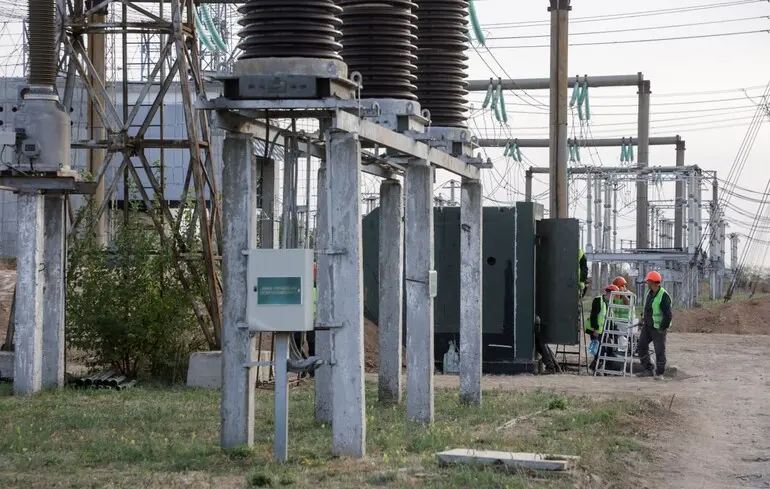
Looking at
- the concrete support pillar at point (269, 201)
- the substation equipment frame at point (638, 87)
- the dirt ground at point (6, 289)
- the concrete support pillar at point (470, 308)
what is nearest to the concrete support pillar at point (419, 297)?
the concrete support pillar at point (470, 308)

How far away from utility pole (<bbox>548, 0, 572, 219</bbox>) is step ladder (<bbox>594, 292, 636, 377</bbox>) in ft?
14.5

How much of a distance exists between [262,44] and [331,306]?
2423 millimetres

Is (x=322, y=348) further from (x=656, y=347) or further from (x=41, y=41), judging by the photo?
(x=656, y=347)

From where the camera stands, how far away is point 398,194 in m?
16.2

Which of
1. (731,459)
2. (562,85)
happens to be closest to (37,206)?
(731,459)

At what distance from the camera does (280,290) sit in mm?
11258

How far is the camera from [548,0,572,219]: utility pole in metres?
28.1

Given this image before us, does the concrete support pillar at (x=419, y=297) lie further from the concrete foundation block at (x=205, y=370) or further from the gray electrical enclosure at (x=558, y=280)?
the gray electrical enclosure at (x=558, y=280)

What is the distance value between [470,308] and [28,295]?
5.85 metres

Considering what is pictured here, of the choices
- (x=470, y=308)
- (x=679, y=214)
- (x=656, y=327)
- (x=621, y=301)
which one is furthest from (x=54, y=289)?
(x=679, y=214)

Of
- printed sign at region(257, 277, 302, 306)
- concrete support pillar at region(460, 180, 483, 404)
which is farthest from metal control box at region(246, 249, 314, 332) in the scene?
concrete support pillar at region(460, 180, 483, 404)

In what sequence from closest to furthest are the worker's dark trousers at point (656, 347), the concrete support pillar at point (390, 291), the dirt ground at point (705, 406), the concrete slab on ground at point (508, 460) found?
the concrete slab on ground at point (508, 460), the dirt ground at point (705, 406), the concrete support pillar at point (390, 291), the worker's dark trousers at point (656, 347)

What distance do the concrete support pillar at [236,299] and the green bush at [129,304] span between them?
7104mm

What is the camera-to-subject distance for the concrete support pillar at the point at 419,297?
14320mm
